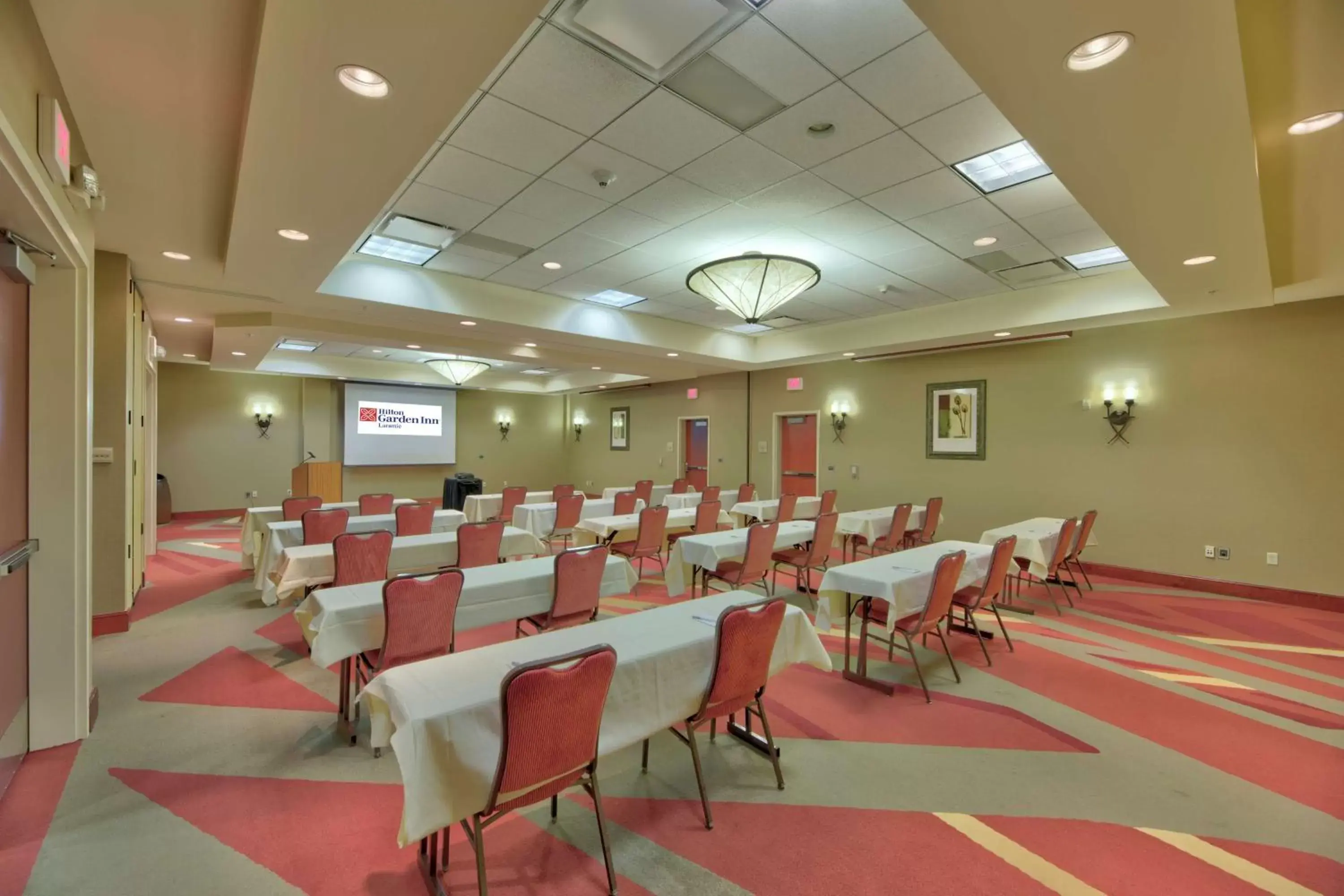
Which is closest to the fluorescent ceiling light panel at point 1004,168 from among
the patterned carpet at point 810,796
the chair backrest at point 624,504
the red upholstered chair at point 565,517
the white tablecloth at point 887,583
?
the white tablecloth at point 887,583

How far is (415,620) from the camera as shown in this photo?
291 cm

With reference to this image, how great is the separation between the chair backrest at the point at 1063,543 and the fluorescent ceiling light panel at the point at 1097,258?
255 cm

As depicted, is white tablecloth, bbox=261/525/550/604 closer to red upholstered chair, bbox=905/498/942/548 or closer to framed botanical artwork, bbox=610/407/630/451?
red upholstered chair, bbox=905/498/942/548

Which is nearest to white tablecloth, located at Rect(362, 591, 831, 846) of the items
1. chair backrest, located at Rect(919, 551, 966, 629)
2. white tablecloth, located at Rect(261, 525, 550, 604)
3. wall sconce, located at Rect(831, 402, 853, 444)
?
chair backrest, located at Rect(919, 551, 966, 629)

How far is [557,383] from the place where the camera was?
14453 mm

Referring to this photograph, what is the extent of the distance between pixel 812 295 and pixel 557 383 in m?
8.87

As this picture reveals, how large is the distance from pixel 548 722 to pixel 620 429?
40.3 ft

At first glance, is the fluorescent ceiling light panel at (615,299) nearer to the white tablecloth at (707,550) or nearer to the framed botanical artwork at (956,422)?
the white tablecloth at (707,550)

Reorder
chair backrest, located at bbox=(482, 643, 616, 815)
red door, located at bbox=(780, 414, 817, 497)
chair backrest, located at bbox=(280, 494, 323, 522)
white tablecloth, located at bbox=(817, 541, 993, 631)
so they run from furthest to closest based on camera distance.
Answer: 1. red door, located at bbox=(780, 414, 817, 497)
2. chair backrest, located at bbox=(280, 494, 323, 522)
3. white tablecloth, located at bbox=(817, 541, 993, 631)
4. chair backrest, located at bbox=(482, 643, 616, 815)

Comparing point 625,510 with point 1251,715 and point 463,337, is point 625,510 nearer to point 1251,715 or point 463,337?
point 463,337

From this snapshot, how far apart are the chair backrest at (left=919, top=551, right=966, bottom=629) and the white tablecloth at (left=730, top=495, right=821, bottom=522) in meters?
3.38

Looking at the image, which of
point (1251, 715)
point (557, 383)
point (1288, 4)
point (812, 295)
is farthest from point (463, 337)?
point (1251, 715)

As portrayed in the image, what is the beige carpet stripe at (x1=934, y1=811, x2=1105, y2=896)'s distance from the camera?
6.76 ft

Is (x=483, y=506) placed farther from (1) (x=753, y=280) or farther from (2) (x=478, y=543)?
(1) (x=753, y=280)
